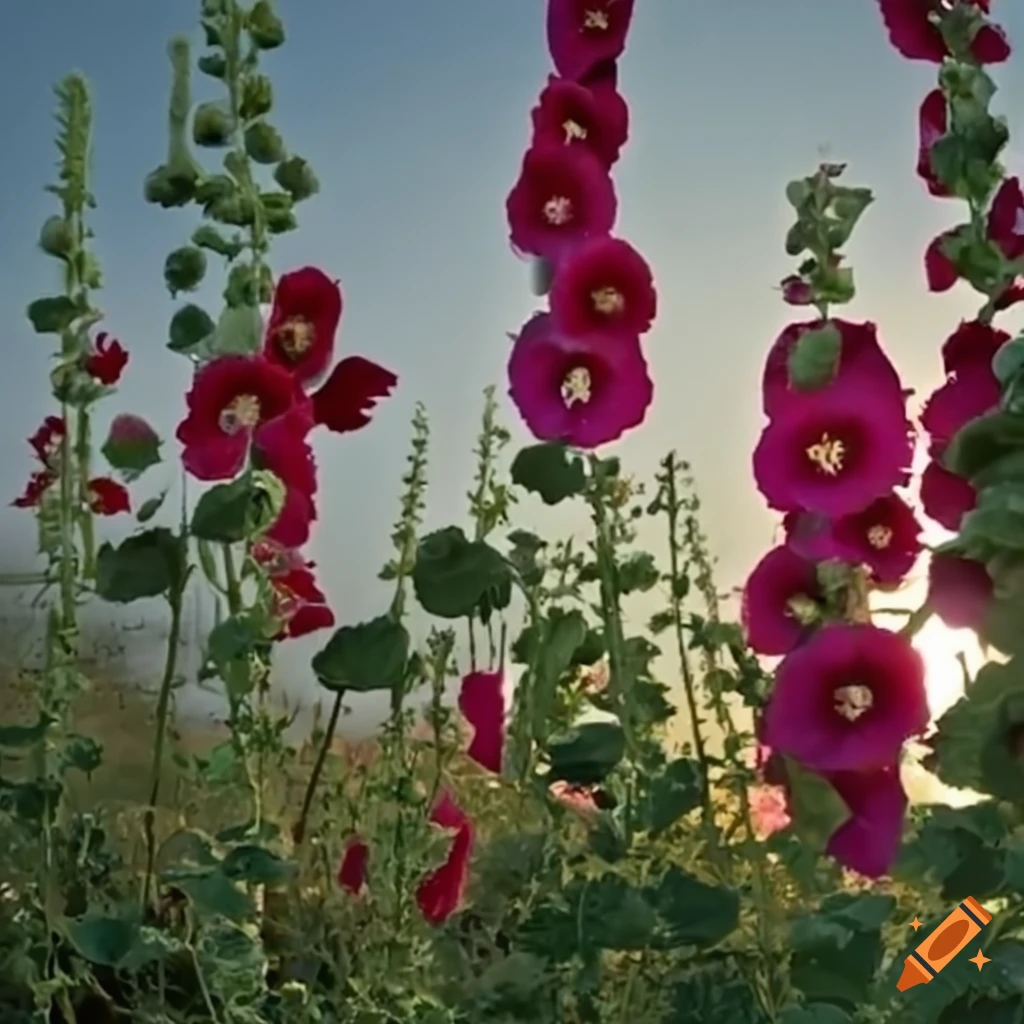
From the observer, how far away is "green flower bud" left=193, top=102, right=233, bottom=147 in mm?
724

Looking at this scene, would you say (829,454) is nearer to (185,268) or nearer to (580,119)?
(580,119)

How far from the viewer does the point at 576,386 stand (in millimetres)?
635

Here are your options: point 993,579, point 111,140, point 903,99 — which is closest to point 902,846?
point 993,579

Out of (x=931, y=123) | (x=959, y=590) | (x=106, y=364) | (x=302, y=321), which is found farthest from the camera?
(x=106, y=364)

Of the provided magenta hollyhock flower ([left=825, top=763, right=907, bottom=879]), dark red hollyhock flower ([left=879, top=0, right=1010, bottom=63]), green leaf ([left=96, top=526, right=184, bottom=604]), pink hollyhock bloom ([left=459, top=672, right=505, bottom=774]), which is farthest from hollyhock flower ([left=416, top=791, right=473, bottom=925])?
dark red hollyhock flower ([left=879, top=0, right=1010, bottom=63])

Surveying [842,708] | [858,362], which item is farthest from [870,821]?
[858,362]

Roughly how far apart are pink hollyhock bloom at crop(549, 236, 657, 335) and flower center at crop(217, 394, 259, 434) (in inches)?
4.6

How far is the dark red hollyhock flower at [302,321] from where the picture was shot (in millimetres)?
704

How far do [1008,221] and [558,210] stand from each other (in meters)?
0.18

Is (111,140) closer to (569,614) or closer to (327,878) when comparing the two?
(327,878)

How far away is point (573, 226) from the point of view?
2.20 feet

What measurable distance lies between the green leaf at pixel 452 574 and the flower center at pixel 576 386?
0.08 meters

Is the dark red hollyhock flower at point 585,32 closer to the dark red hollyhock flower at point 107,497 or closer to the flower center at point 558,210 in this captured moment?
the flower center at point 558,210

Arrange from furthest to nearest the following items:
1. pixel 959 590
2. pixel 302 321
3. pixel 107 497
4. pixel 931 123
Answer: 1. pixel 107 497
2. pixel 302 321
3. pixel 931 123
4. pixel 959 590
